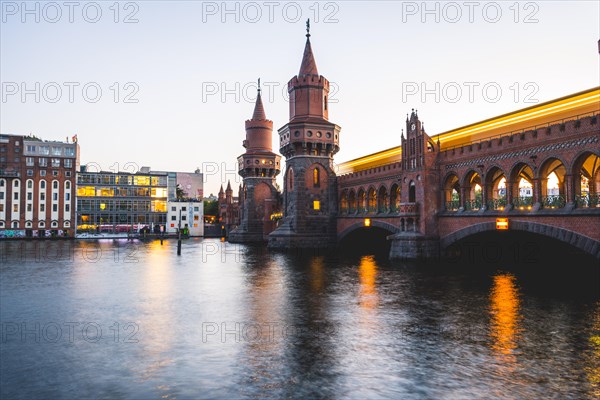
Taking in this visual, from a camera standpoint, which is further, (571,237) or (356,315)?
(571,237)

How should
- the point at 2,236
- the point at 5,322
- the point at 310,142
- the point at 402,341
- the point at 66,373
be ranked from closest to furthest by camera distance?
the point at 66,373
the point at 402,341
the point at 5,322
the point at 310,142
the point at 2,236

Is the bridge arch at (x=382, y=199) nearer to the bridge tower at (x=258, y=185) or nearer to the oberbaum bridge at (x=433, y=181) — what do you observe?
the oberbaum bridge at (x=433, y=181)

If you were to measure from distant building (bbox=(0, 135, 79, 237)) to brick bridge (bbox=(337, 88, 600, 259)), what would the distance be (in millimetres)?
77924

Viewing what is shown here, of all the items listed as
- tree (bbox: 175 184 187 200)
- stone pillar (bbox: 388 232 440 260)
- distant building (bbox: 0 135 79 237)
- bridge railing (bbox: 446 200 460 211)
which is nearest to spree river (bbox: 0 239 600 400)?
stone pillar (bbox: 388 232 440 260)

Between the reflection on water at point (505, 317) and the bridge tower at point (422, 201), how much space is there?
419 inches

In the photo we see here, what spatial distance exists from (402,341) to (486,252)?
1229 inches

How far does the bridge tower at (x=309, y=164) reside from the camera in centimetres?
5628

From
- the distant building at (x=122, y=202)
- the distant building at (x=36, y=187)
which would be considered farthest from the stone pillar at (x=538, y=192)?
the distant building at (x=36, y=187)

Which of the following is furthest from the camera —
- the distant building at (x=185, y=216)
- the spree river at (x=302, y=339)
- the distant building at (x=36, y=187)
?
the distant building at (x=185, y=216)

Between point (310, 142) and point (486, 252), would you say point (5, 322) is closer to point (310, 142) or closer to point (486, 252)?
point (486, 252)

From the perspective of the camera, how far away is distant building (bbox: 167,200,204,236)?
113 metres

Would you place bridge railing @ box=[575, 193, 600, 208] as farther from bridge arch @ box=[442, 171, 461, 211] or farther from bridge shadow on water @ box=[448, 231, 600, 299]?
bridge arch @ box=[442, 171, 461, 211]

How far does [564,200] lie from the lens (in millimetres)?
26375

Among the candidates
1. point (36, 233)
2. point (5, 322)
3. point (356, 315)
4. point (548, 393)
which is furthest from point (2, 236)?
point (548, 393)
